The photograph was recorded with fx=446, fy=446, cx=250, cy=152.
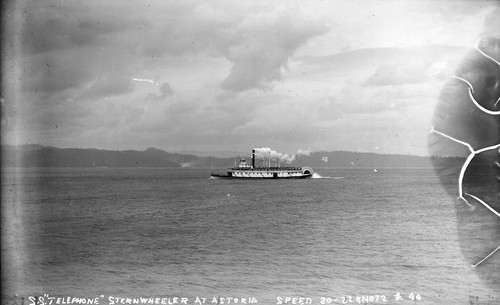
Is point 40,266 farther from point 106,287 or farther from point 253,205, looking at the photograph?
point 253,205

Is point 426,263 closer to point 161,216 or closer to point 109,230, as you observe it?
point 109,230

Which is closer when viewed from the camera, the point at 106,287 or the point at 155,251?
the point at 106,287

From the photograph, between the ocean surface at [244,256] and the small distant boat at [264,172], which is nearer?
the ocean surface at [244,256]

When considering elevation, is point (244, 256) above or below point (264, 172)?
below

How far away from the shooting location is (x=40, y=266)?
1547 centimetres

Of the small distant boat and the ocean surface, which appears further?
the small distant boat

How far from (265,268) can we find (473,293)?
5.94 m

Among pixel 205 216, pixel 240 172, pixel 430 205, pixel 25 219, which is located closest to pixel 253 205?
pixel 205 216

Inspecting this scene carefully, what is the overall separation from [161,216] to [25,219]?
29.2ft

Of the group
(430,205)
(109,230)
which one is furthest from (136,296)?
(430,205)

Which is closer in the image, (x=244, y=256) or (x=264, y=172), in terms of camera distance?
(x=244, y=256)

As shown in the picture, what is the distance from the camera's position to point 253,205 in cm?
3272

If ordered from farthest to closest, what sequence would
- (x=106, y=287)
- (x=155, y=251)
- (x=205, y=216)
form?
1. (x=205, y=216)
2. (x=155, y=251)
3. (x=106, y=287)

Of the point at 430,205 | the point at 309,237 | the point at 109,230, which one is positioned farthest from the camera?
the point at 430,205
